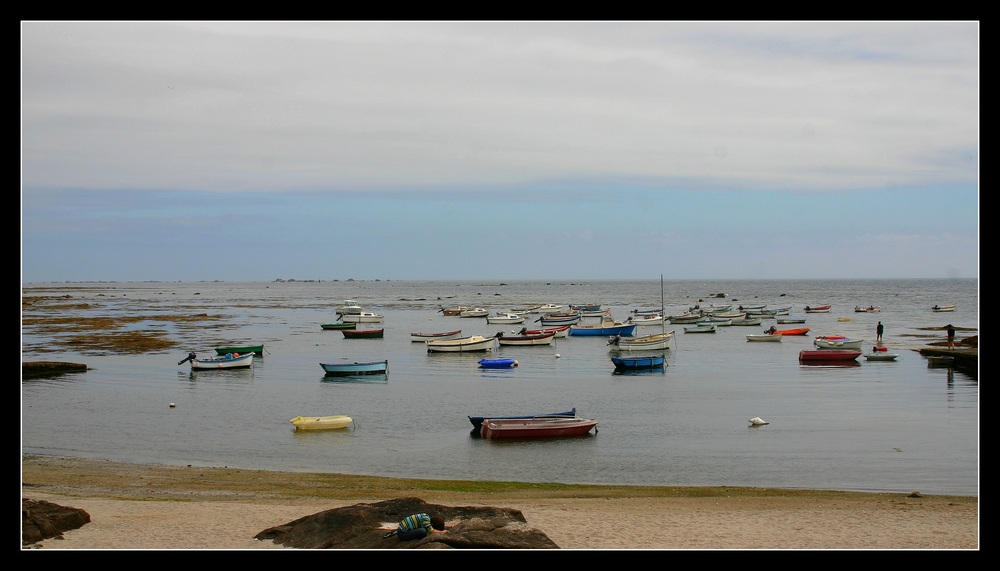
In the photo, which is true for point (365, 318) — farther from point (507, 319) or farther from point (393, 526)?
point (393, 526)

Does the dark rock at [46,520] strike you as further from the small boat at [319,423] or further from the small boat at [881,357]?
the small boat at [881,357]

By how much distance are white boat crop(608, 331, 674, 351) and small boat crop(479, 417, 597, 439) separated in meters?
30.9

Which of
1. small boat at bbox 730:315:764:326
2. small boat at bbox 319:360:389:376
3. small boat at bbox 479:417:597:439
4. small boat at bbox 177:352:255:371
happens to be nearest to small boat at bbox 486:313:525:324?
small boat at bbox 730:315:764:326

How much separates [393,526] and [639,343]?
4950 cm

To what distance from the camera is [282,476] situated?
24.9 m

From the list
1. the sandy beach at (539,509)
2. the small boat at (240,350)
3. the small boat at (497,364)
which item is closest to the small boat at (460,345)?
the small boat at (497,364)

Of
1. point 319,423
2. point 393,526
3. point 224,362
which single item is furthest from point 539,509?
point 224,362

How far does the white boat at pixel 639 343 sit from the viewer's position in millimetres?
62500

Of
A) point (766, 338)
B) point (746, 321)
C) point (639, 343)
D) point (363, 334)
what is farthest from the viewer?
point (746, 321)

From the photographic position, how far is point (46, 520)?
51.4 feet

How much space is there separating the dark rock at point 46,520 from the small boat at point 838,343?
51094mm
